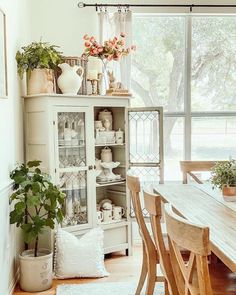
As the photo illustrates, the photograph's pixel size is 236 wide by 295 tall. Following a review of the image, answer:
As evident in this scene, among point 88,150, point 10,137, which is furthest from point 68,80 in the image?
point 10,137

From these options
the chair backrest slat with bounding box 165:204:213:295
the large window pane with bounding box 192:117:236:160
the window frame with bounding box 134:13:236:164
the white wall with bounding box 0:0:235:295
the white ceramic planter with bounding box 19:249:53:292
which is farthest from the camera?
the large window pane with bounding box 192:117:236:160

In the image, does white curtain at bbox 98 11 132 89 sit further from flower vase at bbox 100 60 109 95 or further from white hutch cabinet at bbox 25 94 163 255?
white hutch cabinet at bbox 25 94 163 255

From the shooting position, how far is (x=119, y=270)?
3.72 m

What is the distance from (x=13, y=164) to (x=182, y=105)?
6.50 feet

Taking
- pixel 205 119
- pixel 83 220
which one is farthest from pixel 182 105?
pixel 83 220

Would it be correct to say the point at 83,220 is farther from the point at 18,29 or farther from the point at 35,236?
the point at 18,29

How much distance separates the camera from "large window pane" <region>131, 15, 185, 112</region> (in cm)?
449

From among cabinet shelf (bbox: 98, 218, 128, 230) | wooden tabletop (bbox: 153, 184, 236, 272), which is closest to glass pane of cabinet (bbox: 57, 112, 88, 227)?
cabinet shelf (bbox: 98, 218, 128, 230)

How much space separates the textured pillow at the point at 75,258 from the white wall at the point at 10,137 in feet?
1.15

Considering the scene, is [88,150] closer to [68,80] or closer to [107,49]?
[68,80]

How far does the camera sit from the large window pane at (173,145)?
4543mm

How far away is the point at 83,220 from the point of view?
387 centimetres

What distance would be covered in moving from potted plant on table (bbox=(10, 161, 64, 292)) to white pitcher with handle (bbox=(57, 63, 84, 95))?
73cm

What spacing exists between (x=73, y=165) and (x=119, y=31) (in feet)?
4.74
